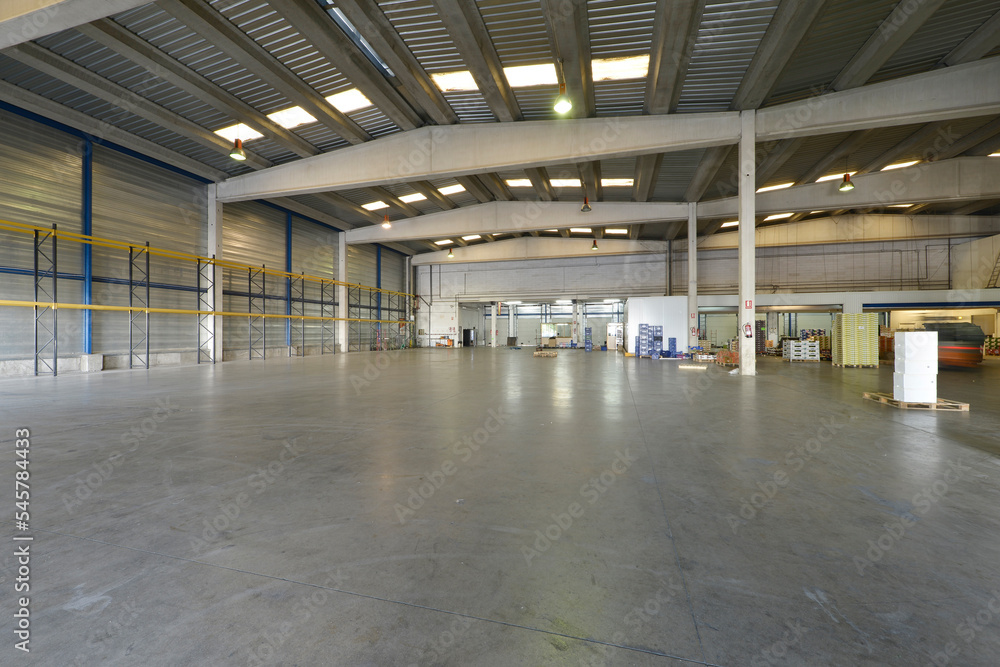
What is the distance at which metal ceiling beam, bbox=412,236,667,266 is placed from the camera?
25.9 meters

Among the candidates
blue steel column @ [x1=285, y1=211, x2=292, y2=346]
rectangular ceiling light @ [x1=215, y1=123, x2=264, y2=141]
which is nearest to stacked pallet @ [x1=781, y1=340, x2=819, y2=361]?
rectangular ceiling light @ [x1=215, y1=123, x2=264, y2=141]

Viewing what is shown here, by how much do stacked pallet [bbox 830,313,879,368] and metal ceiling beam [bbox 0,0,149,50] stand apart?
20565 mm

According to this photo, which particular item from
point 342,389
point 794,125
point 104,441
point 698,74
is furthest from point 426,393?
point 794,125

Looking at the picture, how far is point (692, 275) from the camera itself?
739 inches

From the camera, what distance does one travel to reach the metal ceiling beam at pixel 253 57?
7.81 meters

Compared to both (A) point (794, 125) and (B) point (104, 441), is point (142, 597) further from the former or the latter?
(A) point (794, 125)

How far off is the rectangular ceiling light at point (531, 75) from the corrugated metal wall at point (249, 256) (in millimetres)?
13626

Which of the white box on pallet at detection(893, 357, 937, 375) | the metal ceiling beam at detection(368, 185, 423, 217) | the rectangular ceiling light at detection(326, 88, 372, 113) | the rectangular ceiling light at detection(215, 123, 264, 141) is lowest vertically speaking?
the white box on pallet at detection(893, 357, 937, 375)

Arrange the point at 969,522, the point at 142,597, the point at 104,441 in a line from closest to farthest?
the point at 142,597
the point at 969,522
the point at 104,441

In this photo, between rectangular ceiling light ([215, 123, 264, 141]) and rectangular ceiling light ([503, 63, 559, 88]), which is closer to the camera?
rectangular ceiling light ([503, 63, 559, 88])

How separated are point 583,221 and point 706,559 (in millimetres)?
19199

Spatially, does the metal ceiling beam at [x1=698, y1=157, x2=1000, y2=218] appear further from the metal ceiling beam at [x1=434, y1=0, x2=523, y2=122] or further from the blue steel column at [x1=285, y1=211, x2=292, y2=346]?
the blue steel column at [x1=285, y1=211, x2=292, y2=346]

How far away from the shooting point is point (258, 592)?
1.94m

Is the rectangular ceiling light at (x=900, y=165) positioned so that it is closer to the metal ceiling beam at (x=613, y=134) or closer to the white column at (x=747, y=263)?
the metal ceiling beam at (x=613, y=134)
